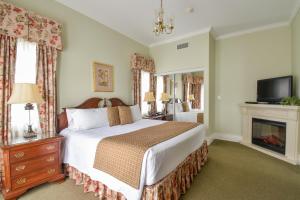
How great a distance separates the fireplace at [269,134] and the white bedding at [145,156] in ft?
6.13

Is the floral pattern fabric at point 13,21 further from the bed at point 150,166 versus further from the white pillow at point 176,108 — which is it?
the white pillow at point 176,108

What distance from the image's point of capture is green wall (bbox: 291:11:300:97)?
10.1 feet

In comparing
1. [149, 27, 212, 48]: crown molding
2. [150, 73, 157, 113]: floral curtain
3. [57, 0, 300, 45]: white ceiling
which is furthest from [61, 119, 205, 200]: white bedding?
[149, 27, 212, 48]: crown molding

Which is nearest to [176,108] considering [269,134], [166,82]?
[166,82]

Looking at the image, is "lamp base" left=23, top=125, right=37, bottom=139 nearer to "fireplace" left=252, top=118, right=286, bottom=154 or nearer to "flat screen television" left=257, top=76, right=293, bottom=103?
"fireplace" left=252, top=118, right=286, bottom=154

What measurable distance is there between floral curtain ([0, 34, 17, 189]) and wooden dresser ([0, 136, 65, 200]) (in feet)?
0.84

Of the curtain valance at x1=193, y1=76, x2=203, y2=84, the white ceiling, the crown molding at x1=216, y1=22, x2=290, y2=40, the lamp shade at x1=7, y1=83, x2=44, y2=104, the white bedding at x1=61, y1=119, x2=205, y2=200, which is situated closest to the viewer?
the white bedding at x1=61, y1=119, x2=205, y2=200

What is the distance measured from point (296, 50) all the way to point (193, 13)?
7.38 feet

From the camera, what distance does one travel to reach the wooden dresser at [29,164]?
1.83 metres

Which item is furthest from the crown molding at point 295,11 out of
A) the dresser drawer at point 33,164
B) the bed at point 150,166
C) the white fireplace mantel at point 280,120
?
the dresser drawer at point 33,164

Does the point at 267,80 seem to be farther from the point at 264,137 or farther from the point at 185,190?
the point at 185,190

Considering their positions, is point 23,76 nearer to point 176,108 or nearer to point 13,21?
point 13,21

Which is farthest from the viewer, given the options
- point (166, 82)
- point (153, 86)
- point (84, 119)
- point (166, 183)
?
point (153, 86)

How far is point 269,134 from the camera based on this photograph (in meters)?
3.66
